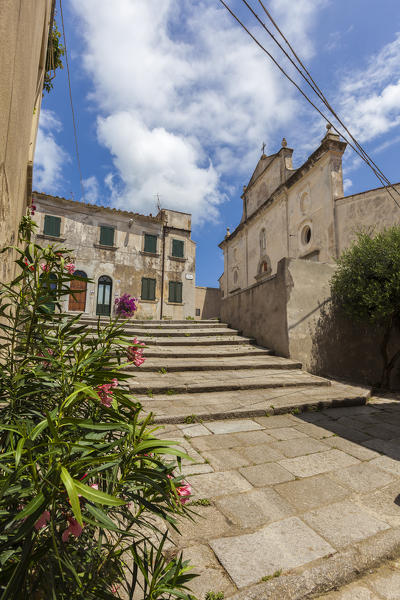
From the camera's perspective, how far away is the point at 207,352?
650 centimetres

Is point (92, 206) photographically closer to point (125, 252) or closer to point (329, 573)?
point (125, 252)

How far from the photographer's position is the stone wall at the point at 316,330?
643 cm

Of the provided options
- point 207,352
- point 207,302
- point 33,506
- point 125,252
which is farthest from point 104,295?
point 33,506

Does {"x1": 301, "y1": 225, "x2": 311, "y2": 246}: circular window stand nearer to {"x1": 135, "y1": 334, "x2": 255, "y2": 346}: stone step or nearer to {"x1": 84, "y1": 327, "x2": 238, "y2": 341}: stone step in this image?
{"x1": 84, "y1": 327, "x2": 238, "y2": 341}: stone step

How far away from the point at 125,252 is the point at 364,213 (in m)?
12.6

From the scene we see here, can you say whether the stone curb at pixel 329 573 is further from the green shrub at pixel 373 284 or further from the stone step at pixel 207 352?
the green shrub at pixel 373 284

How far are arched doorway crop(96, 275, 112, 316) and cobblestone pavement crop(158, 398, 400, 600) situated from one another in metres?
14.4

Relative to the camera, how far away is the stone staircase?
3818 millimetres

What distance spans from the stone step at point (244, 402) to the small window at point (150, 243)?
1478 centimetres

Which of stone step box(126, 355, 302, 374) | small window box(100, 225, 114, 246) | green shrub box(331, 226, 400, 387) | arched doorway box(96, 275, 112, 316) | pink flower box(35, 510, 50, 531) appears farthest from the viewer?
small window box(100, 225, 114, 246)

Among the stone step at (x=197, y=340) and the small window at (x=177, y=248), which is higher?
the small window at (x=177, y=248)

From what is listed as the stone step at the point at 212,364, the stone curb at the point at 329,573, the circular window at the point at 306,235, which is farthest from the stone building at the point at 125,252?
the stone curb at the point at 329,573

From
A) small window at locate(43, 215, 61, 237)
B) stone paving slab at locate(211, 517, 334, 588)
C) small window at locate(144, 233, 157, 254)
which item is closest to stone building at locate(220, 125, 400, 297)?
small window at locate(144, 233, 157, 254)

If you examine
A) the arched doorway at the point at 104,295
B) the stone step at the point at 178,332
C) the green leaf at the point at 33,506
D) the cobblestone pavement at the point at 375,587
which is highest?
the arched doorway at the point at 104,295
